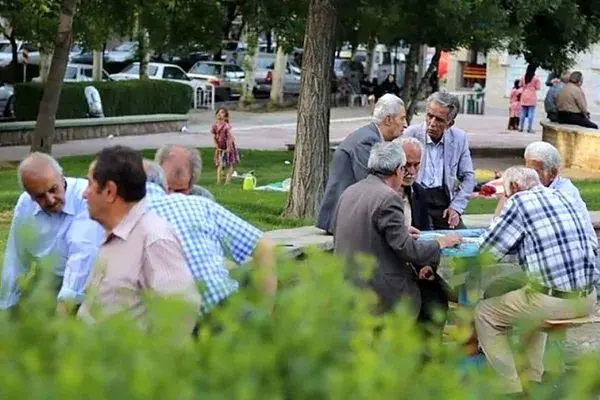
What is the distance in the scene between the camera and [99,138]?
102 ft

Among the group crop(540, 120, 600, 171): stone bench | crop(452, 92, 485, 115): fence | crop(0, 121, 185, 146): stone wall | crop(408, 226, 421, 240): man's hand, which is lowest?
crop(452, 92, 485, 115): fence

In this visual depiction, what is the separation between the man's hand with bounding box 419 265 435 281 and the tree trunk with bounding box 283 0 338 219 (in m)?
5.92

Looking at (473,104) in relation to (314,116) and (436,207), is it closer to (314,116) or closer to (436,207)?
(314,116)

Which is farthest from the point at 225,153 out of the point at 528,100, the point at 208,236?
the point at 528,100

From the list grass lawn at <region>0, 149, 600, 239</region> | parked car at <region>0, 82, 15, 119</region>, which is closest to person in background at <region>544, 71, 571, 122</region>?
grass lawn at <region>0, 149, 600, 239</region>

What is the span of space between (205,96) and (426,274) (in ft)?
125

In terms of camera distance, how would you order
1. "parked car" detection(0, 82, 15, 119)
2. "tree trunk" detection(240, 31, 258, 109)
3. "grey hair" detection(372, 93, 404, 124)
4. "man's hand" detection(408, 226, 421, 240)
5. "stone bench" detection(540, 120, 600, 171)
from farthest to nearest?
"tree trunk" detection(240, 31, 258, 109), "parked car" detection(0, 82, 15, 119), "stone bench" detection(540, 120, 600, 171), "grey hair" detection(372, 93, 404, 124), "man's hand" detection(408, 226, 421, 240)

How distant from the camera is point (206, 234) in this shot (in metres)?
5.52

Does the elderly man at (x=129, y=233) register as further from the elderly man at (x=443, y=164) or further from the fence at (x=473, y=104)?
the fence at (x=473, y=104)

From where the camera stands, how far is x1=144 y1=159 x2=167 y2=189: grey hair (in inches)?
231

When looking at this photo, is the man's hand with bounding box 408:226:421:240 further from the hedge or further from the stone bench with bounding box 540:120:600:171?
the hedge

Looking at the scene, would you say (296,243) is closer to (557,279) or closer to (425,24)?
(557,279)

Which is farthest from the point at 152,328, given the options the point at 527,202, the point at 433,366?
the point at 527,202

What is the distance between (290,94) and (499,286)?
43.3 metres
